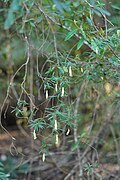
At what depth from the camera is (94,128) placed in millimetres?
3037

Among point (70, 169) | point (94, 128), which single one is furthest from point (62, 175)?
point (94, 128)

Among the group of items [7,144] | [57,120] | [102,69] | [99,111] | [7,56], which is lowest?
[7,144]

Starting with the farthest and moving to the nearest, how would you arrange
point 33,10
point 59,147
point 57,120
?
point 59,147, point 33,10, point 57,120

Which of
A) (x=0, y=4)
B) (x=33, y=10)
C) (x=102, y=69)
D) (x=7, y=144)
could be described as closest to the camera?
(x=102, y=69)

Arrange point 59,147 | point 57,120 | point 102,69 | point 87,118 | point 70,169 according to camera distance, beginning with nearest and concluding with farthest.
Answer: point 57,120
point 102,69
point 70,169
point 59,147
point 87,118

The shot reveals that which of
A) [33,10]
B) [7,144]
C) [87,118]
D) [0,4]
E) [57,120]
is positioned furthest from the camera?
[7,144]

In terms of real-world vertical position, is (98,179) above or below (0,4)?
below

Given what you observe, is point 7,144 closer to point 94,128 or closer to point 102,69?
point 94,128

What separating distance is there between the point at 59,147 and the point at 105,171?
0.60m

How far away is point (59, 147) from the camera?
300 centimetres

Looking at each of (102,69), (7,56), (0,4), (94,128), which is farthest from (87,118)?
(102,69)

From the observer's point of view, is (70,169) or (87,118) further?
(87,118)

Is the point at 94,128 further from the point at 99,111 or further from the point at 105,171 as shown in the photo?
the point at 105,171

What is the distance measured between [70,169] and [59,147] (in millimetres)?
316
